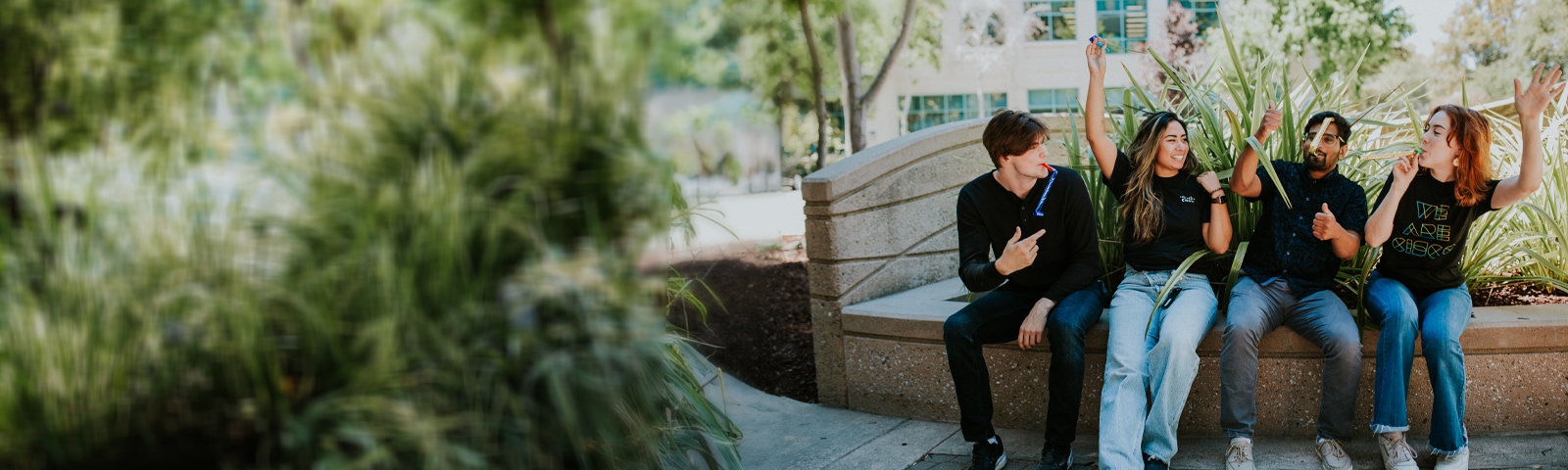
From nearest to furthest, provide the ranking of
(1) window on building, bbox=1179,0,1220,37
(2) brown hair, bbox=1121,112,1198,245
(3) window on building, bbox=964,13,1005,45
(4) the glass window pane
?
(2) brown hair, bbox=1121,112,1198,245 < (1) window on building, bbox=1179,0,1220,37 < (3) window on building, bbox=964,13,1005,45 < (4) the glass window pane

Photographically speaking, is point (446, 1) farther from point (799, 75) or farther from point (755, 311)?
point (799, 75)

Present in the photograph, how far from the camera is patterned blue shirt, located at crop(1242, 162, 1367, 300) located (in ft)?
10.9

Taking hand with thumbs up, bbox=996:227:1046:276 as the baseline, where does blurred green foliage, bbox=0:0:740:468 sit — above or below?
above

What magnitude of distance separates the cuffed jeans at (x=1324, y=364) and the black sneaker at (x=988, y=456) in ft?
2.25

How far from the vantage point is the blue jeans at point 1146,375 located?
10.0ft

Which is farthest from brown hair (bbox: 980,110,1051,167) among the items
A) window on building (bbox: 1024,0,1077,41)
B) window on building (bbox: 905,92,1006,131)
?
window on building (bbox: 905,92,1006,131)

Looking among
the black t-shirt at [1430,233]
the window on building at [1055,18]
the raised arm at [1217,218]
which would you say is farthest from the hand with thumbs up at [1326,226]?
the window on building at [1055,18]

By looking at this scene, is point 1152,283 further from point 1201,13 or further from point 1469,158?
point 1201,13

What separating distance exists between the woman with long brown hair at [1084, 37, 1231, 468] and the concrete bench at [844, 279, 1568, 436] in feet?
0.67

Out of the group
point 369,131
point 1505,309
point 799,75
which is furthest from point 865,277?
point 799,75

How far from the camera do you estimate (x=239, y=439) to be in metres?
1.53

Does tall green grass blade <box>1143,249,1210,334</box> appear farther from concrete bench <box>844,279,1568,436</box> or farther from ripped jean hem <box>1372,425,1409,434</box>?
ripped jean hem <box>1372,425,1409,434</box>

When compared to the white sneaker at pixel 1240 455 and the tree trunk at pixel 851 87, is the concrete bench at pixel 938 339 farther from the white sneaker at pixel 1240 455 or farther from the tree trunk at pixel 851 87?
the tree trunk at pixel 851 87

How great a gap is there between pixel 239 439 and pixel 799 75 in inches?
594
